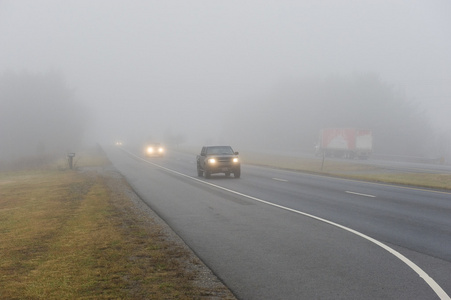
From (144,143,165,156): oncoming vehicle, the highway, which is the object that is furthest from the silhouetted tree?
the highway

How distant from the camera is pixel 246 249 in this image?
7.99 metres

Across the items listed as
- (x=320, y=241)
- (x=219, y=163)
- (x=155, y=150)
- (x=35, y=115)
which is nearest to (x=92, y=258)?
(x=320, y=241)

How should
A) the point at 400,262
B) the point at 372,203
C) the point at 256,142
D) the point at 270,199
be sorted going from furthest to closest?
1. the point at 256,142
2. the point at 270,199
3. the point at 372,203
4. the point at 400,262

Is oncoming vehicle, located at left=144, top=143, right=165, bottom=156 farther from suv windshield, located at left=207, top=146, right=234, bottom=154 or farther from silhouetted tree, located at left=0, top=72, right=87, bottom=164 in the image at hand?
suv windshield, located at left=207, top=146, right=234, bottom=154

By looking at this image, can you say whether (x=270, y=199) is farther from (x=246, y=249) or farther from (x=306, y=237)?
(x=246, y=249)

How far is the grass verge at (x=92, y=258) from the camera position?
18.3 feet

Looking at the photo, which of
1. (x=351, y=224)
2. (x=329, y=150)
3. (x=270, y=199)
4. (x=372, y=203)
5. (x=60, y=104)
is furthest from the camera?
(x=60, y=104)

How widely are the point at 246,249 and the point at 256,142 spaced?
367ft

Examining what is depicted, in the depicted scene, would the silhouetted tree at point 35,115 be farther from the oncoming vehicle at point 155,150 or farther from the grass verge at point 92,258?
the grass verge at point 92,258

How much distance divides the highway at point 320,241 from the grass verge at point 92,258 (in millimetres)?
610

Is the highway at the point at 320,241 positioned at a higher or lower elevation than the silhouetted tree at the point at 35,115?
lower

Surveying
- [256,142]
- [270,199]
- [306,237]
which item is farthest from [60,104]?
[306,237]

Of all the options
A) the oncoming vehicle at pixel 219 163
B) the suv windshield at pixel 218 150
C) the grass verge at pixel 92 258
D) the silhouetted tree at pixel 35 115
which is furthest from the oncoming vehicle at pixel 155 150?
the grass verge at pixel 92 258

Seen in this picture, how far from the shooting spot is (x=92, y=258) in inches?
285
